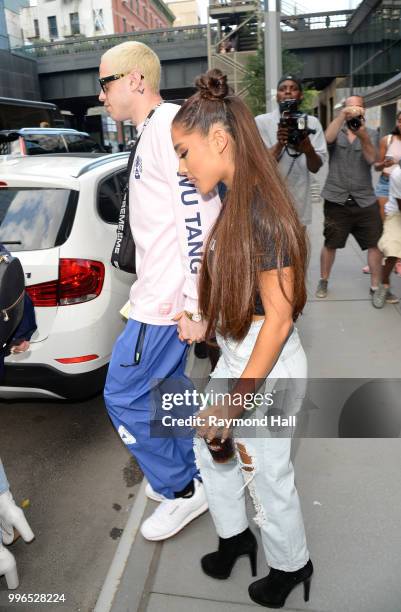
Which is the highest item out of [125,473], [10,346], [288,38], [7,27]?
[7,27]

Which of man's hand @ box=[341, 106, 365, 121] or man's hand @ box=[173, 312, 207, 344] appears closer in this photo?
man's hand @ box=[173, 312, 207, 344]

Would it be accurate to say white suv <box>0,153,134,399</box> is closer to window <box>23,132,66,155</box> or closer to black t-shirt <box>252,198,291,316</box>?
black t-shirt <box>252,198,291,316</box>

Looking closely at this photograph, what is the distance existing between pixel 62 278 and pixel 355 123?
10.2 ft

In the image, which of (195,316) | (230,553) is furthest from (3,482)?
(195,316)

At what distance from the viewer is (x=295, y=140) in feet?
13.6

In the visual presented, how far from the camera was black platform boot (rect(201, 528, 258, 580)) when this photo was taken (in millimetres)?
2164

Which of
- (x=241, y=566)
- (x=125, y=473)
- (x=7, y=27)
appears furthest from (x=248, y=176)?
(x=7, y=27)

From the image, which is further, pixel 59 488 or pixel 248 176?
pixel 59 488

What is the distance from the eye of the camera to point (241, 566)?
2295mm

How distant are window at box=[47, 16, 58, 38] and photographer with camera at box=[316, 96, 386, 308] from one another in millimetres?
60976

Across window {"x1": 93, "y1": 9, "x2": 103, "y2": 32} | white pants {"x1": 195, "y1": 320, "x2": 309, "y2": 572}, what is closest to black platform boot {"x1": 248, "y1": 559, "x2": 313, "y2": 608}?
white pants {"x1": 195, "y1": 320, "x2": 309, "y2": 572}

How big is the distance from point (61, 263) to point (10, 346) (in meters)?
0.85

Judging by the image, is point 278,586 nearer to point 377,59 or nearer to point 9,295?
point 9,295

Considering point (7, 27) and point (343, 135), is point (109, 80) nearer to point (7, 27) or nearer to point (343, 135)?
point (343, 135)
